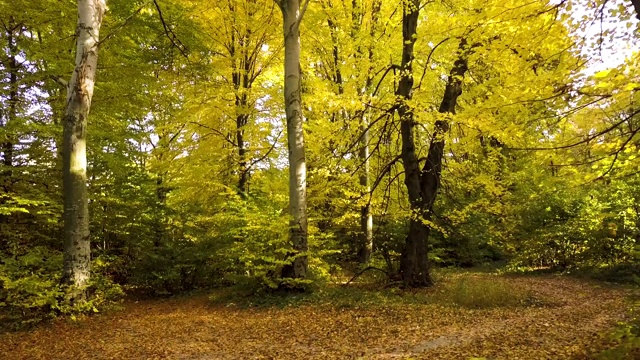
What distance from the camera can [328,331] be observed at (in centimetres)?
635

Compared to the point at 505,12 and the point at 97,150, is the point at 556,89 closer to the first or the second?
the point at 505,12

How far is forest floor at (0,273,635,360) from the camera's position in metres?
5.06

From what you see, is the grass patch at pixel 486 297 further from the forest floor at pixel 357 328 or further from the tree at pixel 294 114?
the tree at pixel 294 114

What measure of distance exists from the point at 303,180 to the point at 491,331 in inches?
184

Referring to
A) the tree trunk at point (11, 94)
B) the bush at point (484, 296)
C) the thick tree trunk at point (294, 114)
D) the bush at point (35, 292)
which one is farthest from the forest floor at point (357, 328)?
the tree trunk at point (11, 94)

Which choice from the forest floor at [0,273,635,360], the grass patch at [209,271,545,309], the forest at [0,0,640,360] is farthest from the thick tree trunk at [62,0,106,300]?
the grass patch at [209,271,545,309]

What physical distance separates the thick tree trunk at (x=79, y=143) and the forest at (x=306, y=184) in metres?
0.03

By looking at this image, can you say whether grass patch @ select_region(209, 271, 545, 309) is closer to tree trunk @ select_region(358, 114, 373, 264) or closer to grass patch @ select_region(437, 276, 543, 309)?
grass patch @ select_region(437, 276, 543, 309)

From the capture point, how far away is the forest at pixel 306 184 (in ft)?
18.1

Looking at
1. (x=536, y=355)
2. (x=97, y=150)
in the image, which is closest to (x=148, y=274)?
(x=97, y=150)

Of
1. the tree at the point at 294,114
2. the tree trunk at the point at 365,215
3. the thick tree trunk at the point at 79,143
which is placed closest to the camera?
the thick tree trunk at the point at 79,143

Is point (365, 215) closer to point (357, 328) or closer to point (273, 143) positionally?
point (273, 143)

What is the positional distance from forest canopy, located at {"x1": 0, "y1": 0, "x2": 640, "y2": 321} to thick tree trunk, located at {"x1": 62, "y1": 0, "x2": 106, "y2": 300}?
0.03 metres

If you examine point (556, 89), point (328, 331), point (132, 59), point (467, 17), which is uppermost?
point (132, 59)
